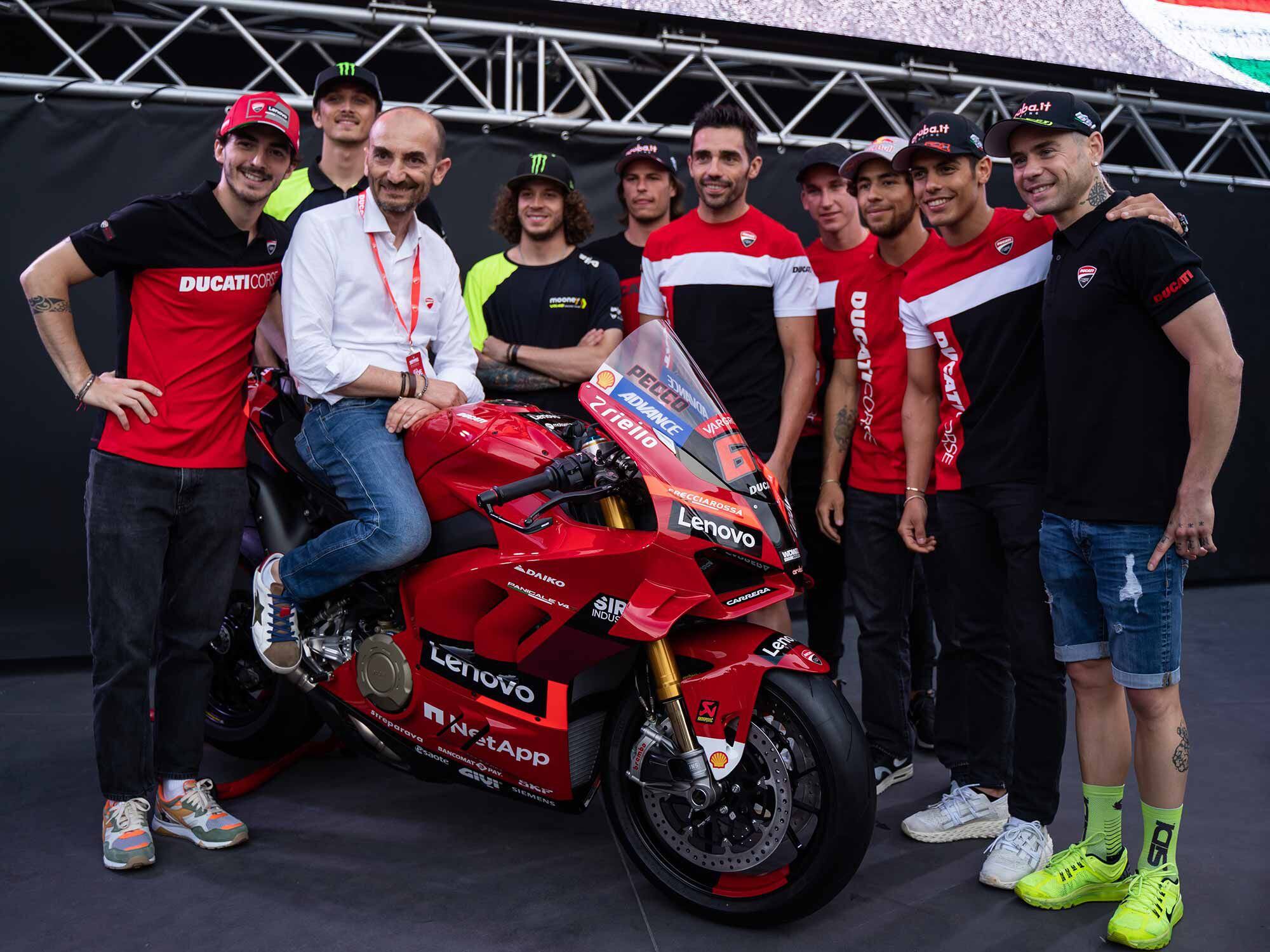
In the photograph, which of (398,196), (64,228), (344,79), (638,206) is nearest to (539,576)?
(398,196)

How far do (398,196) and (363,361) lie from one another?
0.48 meters

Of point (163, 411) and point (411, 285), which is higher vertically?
point (411, 285)

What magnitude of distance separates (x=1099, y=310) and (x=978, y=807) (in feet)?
4.90

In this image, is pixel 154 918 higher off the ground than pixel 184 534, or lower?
lower

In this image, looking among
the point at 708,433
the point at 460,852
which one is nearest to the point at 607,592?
the point at 708,433

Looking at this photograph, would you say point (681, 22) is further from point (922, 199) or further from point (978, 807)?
point (978, 807)

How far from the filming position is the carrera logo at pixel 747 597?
2.35 metres

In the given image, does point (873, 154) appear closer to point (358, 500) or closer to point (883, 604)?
point (883, 604)

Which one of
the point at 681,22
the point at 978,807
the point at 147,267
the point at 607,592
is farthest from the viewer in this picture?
the point at 681,22

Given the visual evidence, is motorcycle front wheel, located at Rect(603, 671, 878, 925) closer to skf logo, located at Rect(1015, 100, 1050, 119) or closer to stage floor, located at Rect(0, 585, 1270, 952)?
stage floor, located at Rect(0, 585, 1270, 952)

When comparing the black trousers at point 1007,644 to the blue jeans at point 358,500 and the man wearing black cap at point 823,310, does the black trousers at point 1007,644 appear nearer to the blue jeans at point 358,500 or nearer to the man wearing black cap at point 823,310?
the man wearing black cap at point 823,310

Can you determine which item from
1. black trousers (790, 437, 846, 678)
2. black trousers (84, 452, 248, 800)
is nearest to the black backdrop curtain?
black trousers (84, 452, 248, 800)

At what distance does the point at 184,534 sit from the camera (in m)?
2.98

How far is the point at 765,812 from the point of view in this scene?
2430 millimetres
